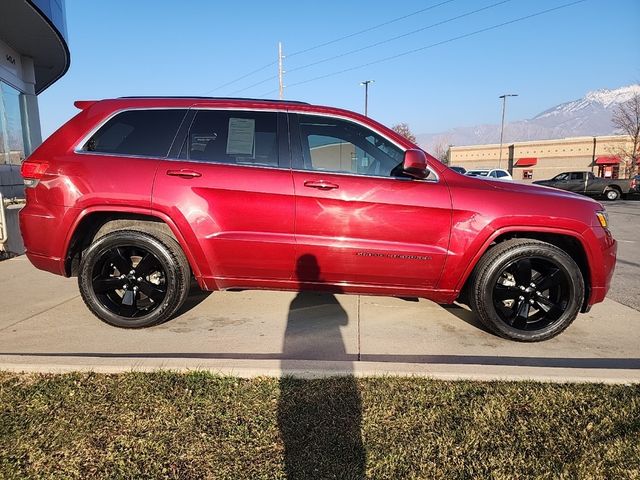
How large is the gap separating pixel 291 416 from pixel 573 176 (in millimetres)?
29642

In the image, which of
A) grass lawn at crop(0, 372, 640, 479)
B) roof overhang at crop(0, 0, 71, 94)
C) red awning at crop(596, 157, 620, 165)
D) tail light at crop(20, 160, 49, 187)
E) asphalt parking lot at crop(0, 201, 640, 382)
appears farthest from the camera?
red awning at crop(596, 157, 620, 165)

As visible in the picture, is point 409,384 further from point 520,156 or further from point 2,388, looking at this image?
point 520,156

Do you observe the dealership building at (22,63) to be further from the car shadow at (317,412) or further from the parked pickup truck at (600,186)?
the parked pickup truck at (600,186)

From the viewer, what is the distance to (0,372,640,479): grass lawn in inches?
81.2

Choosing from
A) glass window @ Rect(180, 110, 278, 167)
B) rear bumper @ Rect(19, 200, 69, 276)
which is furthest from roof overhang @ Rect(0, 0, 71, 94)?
glass window @ Rect(180, 110, 278, 167)

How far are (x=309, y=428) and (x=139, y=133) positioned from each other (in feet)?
9.62

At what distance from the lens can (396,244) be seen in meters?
3.60

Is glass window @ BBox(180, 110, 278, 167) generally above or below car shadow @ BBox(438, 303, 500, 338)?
above

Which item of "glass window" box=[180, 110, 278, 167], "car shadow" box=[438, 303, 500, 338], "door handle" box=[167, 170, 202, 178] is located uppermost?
"glass window" box=[180, 110, 278, 167]

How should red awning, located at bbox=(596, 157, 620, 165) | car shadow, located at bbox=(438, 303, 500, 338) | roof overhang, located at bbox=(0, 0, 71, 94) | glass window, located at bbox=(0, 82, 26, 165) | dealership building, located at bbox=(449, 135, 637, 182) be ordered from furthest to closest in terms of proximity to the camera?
dealership building, located at bbox=(449, 135, 637, 182)
red awning, located at bbox=(596, 157, 620, 165)
glass window, located at bbox=(0, 82, 26, 165)
roof overhang, located at bbox=(0, 0, 71, 94)
car shadow, located at bbox=(438, 303, 500, 338)

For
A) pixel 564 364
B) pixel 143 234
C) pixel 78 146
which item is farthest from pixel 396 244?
pixel 78 146

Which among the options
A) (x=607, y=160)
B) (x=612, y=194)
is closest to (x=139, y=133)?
(x=612, y=194)

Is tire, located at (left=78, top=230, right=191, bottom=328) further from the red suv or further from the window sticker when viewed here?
the window sticker

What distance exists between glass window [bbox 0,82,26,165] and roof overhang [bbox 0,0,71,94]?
160cm
